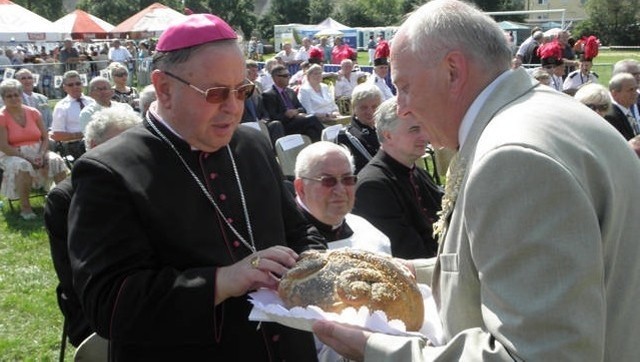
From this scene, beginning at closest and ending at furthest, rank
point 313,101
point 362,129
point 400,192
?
1. point 400,192
2. point 362,129
3. point 313,101

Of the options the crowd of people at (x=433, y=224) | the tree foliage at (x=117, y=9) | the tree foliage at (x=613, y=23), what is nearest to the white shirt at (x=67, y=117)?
the crowd of people at (x=433, y=224)

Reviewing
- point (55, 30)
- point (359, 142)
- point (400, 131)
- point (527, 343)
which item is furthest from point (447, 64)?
point (55, 30)

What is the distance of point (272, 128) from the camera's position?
35.2 ft

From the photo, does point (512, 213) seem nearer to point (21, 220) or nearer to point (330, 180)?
point (330, 180)

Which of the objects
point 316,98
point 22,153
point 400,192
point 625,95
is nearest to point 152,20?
point 316,98

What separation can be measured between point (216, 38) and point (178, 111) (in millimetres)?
270

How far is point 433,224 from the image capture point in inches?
91.1

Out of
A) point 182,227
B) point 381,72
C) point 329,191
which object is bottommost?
point 381,72

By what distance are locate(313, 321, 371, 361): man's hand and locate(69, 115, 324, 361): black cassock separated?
0.37 metres

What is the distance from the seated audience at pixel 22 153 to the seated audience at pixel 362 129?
432cm

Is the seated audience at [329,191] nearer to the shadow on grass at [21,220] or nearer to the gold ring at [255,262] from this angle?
the gold ring at [255,262]

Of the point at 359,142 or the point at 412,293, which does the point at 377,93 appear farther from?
the point at 412,293

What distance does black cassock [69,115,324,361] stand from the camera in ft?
6.55

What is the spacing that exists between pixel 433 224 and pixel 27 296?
5070mm
